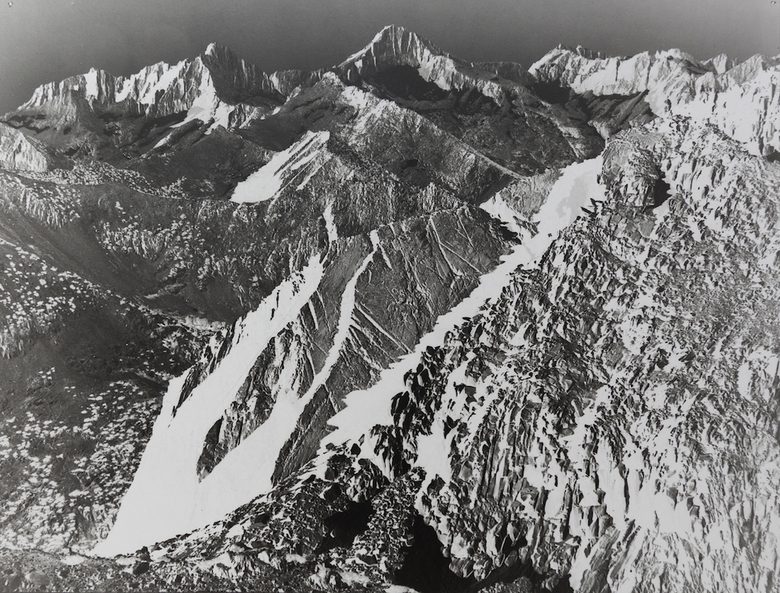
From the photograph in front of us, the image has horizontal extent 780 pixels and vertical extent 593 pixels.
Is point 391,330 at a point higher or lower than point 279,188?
lower

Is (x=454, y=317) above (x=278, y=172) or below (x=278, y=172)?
below

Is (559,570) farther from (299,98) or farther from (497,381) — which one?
(299,98)

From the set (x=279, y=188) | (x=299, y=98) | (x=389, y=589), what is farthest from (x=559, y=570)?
(x=299, y=98)

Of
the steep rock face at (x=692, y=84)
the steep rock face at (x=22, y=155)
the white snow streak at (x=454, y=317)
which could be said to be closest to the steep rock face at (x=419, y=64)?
the steep rock face at (x=692, y=84)

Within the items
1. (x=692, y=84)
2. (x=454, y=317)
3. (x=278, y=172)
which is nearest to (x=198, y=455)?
(x=454, y=317)

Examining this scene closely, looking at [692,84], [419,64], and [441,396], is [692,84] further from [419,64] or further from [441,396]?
[441,396]

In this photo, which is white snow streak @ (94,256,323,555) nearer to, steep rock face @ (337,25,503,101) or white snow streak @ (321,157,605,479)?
white snow streak @ (321,157,605,479)
